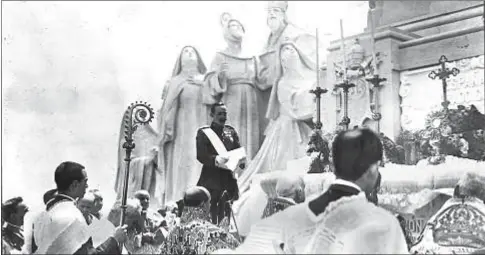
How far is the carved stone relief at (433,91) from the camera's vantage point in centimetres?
765

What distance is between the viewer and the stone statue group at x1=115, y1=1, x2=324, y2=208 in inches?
396

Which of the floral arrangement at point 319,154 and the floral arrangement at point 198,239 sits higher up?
the floral arrangement at point 319,154

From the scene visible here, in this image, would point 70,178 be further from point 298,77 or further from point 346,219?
point 298,77

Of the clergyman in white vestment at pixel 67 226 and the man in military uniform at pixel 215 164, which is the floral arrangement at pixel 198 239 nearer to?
the man in military uniform at pixel 215 164

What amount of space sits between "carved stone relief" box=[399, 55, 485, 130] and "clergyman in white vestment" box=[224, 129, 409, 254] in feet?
17.3

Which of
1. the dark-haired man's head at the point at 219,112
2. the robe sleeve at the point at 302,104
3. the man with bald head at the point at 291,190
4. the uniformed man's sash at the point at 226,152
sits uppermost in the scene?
the robe sleeve at the point at 302,104

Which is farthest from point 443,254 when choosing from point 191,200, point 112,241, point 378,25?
point 378,25

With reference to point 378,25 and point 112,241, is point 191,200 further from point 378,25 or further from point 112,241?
point 378,25

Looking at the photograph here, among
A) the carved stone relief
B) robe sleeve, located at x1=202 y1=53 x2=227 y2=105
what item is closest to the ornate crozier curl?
robe sleeve, located at x1=202 y1=53 x2=227 y2=105

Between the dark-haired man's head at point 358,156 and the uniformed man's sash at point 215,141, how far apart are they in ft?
10.5

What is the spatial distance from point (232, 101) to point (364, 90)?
2.78m

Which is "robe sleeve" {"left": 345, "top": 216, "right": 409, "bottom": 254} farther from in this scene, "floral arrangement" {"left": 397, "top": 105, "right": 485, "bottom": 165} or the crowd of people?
"floral arrangement" {"left": 397, "top": 105, "right": 485, "bottom": 165}

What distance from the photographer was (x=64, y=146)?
1269 centimetres

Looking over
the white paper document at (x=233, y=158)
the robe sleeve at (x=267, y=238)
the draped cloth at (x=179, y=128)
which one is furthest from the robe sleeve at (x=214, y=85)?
the robe sleeve at (x=267, y=238)
